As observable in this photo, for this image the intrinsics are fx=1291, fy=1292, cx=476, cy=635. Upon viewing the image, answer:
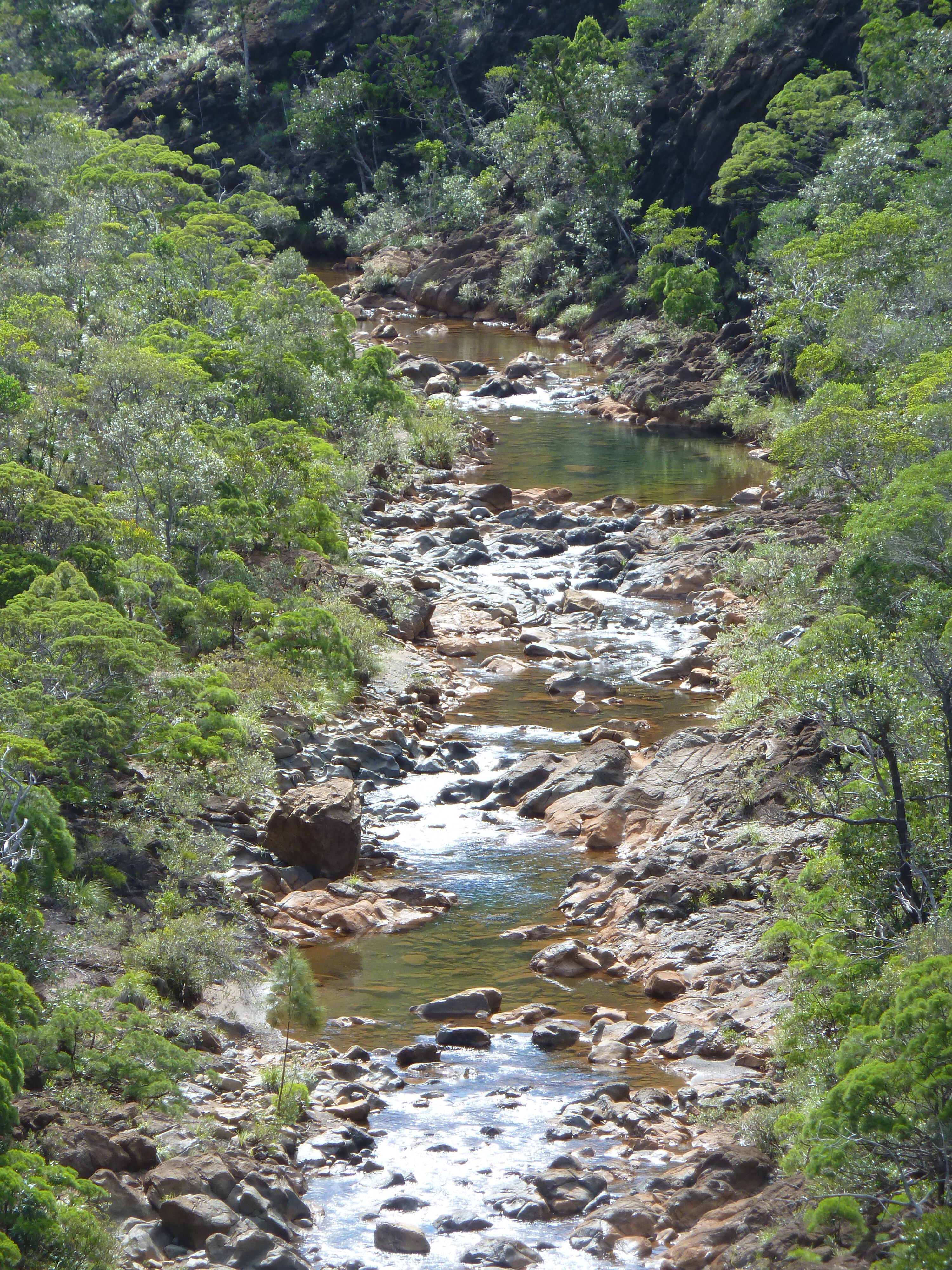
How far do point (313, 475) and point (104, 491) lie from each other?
4523 mm

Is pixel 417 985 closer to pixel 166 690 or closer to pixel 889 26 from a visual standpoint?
pixel 166 690

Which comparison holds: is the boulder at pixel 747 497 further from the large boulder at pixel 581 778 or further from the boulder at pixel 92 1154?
the boulder at pixel 92 1154

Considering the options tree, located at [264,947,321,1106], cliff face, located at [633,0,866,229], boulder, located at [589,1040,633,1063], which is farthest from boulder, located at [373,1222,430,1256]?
cliff face, located at [633,0,866,229]

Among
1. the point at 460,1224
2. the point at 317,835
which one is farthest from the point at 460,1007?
the point at 317,835

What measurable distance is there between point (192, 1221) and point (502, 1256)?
235 centimetres

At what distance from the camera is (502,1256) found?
984 cm

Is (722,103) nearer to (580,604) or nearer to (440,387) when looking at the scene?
(440,387)

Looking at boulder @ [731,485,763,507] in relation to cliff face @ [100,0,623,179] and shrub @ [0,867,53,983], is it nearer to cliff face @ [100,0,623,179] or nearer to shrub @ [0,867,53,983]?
shrub @ [0,867,53,983]

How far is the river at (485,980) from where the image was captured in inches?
417

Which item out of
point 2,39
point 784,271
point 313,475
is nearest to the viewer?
point 313,475

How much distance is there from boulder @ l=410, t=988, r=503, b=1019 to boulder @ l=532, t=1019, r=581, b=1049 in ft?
2.22

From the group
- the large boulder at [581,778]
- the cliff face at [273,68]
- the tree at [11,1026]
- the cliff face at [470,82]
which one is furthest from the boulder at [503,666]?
the cliff face at [273,68]

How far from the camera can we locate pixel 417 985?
1428 centimetres

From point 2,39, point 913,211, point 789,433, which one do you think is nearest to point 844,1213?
point 789,433
